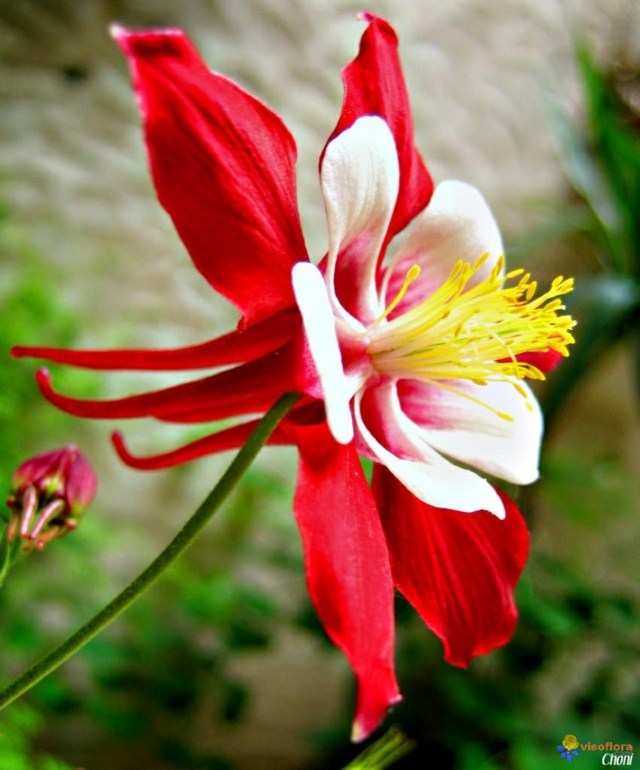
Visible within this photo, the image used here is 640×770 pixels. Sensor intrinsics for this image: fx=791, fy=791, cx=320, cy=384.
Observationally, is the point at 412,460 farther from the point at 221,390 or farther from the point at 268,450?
the point at 268,450

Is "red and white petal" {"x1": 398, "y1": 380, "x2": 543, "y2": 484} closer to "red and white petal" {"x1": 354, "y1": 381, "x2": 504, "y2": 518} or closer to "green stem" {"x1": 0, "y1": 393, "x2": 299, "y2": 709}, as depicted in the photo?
"red and white petal" {"x1": 354, "y1": 381, "x2": 504, "y2": 518}

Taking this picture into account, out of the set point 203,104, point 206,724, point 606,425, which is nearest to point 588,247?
point 606,425

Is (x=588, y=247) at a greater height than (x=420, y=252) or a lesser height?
lesser

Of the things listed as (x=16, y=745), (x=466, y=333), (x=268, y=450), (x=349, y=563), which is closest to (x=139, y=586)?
(x=349, y=563)

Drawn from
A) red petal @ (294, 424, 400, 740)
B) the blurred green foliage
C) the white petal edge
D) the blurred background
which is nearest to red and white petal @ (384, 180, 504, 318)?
the white petal edge

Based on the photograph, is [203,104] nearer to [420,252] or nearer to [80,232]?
[420,252]
